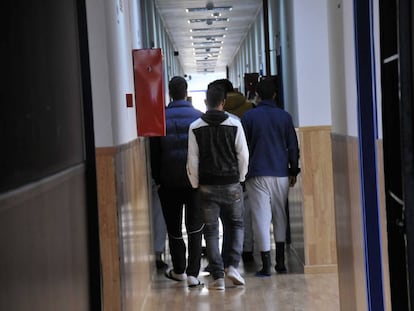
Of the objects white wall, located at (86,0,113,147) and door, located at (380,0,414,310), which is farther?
white wall, located at (86,0,113,147)

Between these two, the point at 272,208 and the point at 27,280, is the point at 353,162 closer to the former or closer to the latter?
the point at 27,280

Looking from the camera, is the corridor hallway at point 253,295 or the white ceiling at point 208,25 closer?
the corridor hallway at point 253,295

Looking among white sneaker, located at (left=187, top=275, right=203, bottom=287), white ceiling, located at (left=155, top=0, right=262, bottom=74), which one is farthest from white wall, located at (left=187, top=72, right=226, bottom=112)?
white sneaker, located at (left=187, top=275, right=203, bottom=287)

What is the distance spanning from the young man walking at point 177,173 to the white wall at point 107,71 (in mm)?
1201

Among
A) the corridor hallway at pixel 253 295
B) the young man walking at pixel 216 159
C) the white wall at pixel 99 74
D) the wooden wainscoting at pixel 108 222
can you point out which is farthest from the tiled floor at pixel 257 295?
the white wall at pixel 99 74

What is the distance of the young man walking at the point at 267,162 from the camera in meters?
5.60

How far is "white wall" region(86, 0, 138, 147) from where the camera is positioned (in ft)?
11.9

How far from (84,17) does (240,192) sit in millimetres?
2691

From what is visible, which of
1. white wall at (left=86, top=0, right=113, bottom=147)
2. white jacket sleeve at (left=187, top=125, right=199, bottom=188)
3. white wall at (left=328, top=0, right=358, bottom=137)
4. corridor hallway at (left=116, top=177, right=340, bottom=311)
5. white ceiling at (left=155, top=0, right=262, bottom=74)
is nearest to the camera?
white wall at (left=328, top=0, right=358, bottom=137)

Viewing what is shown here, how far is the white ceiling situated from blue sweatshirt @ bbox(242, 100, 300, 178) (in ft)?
18.2

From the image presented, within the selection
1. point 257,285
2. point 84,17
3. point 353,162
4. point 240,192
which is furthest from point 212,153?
point 84,17

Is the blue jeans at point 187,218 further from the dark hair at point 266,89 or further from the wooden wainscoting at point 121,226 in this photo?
the dark hair at point 266,89

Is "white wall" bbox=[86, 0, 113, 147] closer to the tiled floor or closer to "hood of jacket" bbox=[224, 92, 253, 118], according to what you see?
the tiled floor

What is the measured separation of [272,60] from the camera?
8281 mm
